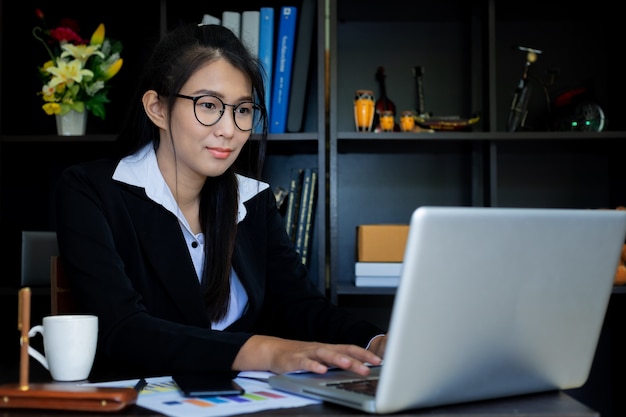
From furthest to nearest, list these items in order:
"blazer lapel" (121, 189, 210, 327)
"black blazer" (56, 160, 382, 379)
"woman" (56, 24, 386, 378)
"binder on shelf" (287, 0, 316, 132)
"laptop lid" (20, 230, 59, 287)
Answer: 1. "binder on shelf" (287, 0, 316, 132)
2. "laptop lid" (20, 230, 59, 287)
3. "blazer lapel" (121, 189, 210, 327)
4. "woman" (56, 24, 386, 378)
5. "black blazer" (56, 160, 382, 379)

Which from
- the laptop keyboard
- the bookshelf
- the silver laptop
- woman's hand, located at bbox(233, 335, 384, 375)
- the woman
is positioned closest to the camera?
the silver laptop

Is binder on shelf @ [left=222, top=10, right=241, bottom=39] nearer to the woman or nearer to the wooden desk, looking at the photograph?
the woman

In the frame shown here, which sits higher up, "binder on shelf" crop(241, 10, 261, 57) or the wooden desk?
"binder on shelf" crop(241, 10, 261, 57)

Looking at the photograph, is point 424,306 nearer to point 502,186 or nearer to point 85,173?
point 85,173

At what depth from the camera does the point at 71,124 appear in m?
2.44

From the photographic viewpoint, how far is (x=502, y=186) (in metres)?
2.75

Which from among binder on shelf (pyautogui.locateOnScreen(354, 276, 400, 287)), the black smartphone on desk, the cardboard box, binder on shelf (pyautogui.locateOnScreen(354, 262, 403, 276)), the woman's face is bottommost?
the black smartphone on desk

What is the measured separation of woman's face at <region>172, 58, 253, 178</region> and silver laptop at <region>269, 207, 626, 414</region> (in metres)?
0.76

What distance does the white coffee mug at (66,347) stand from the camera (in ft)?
3.53

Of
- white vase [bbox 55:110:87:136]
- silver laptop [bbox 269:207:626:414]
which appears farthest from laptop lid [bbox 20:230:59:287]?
silver laptop [bbox 269:207:626:414]

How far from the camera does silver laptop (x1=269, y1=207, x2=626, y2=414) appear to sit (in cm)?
77

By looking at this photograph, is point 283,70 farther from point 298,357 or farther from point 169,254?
point 298,357

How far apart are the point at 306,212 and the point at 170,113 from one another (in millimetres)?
870

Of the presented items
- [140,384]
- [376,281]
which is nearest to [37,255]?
[376,281]
